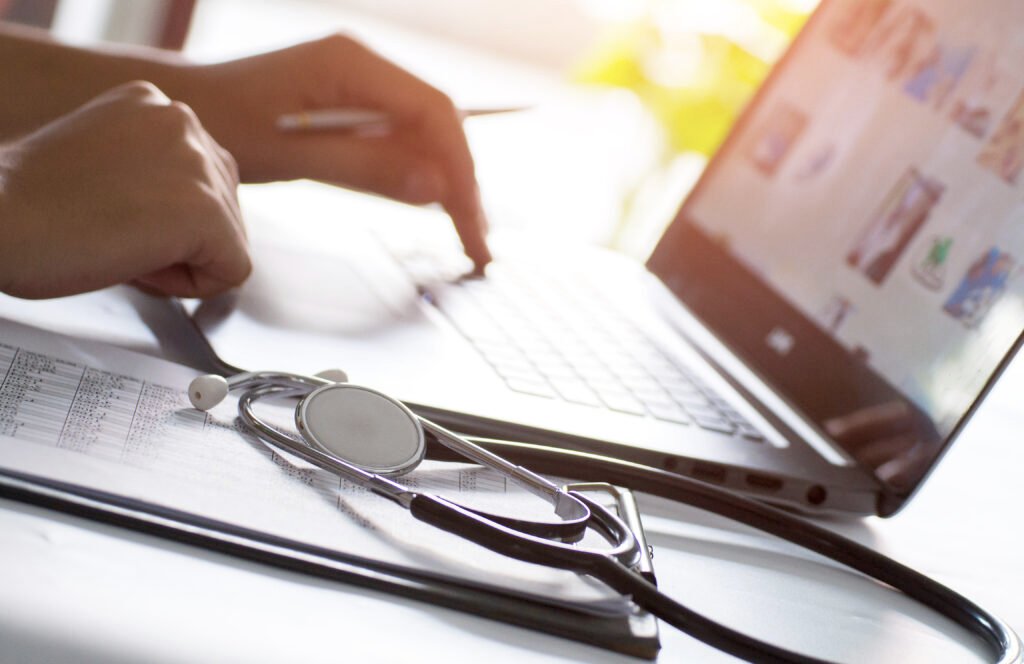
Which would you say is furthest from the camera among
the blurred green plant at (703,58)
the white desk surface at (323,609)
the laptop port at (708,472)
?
the blurred green plant at (703,58)

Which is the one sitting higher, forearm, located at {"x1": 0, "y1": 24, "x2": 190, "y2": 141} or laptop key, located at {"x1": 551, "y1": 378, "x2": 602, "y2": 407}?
laptop key, located at {"x1": 551, "y1": 378, "x2": 602, "y2": 407}

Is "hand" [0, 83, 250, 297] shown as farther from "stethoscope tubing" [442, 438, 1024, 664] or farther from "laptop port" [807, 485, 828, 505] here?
"laptop port" [807, 485, 828, 505]

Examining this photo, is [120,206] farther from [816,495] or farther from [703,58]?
[703,58]

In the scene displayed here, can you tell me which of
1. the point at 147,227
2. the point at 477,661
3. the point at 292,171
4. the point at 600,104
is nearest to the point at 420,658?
the point at 477,661

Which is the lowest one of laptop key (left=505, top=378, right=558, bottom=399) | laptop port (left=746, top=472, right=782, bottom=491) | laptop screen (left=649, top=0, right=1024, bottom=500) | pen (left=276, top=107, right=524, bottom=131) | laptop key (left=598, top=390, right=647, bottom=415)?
laptop key (left=505, top=378, right=558, bottom=399)

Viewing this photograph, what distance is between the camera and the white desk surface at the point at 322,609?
261mm

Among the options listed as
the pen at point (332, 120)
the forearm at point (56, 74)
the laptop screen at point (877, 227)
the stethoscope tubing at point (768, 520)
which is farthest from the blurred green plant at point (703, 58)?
the stethoscope tubing at point (768, 520)

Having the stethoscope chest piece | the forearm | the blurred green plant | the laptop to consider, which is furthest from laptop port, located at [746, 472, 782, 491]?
the blurred green plant

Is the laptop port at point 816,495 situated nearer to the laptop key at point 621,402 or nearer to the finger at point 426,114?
the laptop key at point 621,402

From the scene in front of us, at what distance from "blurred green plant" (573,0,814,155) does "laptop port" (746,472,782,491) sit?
1.74 metres

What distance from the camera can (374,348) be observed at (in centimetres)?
A: 56

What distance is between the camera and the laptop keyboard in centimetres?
59

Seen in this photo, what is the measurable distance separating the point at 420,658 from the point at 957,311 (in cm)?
42

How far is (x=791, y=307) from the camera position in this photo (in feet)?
2.39
